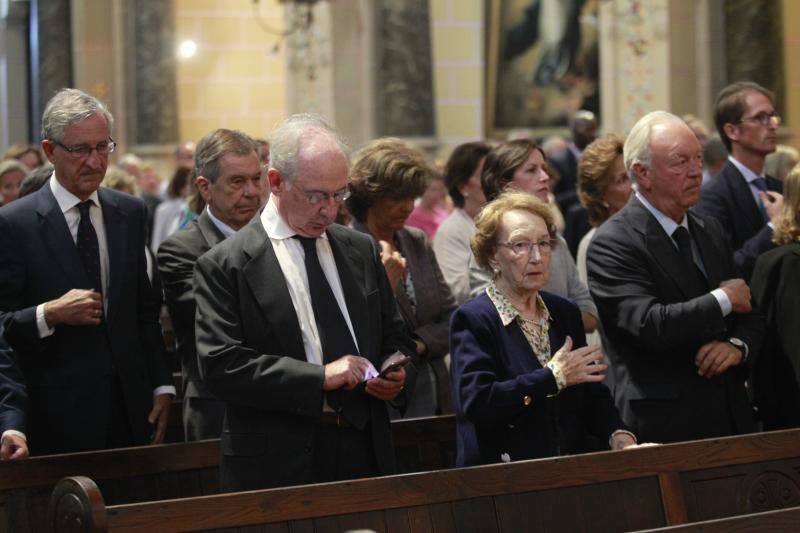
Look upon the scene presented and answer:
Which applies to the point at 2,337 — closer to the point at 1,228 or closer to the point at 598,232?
the point at 1,228

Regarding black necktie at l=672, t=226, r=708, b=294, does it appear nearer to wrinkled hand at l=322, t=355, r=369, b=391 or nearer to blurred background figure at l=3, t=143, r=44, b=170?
wrinkled hand at l=322, t=355, r=369, b=391

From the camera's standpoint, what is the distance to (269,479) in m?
4.08

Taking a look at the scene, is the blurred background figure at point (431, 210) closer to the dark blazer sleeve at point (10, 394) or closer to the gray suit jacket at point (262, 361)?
the dark blazer sleeve at point (10, 394)

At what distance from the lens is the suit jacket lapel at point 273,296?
413cm

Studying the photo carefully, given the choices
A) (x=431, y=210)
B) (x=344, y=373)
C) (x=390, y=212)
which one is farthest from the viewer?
(x=431, y=210)

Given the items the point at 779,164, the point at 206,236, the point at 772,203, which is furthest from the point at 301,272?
the point at 779,164

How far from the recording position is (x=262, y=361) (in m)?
4.04

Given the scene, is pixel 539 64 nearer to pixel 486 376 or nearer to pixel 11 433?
pixel 486 376

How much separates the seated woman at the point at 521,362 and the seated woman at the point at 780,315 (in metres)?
1.01

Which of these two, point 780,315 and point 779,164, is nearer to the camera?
point 780,315

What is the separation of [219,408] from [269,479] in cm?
111

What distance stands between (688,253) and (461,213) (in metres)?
1.50

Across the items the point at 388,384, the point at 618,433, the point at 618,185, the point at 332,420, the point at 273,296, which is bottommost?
the point at 618,433

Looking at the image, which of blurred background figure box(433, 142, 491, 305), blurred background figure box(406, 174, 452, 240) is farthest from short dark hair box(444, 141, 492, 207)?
blurred background figure box(406, 174, 452, 240)
